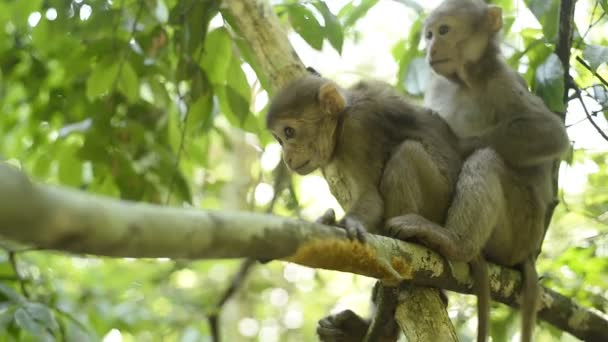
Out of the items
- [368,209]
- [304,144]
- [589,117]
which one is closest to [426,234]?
[368,209]

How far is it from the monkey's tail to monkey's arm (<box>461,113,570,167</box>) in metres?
0.85

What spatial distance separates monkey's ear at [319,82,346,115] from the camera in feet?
15.8

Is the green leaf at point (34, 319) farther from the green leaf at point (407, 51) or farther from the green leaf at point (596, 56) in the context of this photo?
the green leaf at point (596, 56)

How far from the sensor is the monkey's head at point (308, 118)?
4.84m

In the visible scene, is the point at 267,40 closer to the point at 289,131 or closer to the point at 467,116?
the point at 289,131

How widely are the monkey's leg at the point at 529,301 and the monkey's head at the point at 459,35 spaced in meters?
1.76

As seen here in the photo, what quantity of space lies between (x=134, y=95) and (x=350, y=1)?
1.77m

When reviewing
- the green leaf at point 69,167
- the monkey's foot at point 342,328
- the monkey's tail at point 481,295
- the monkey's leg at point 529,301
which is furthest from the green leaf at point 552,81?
the green leaf at point 69,167

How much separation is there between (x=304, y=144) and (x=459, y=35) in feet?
5.84

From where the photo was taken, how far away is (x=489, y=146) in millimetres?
4883

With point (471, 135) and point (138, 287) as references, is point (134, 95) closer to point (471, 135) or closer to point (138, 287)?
point (471, 135)

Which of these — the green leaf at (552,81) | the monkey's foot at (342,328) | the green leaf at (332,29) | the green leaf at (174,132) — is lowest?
the monkey's foot at (342,328)

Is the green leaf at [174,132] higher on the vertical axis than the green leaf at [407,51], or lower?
lower

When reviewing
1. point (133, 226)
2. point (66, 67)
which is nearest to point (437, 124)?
point (66, 67)
